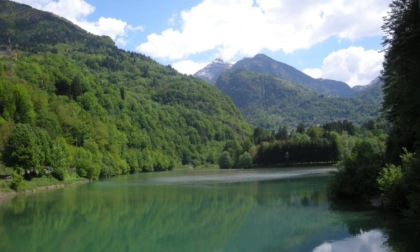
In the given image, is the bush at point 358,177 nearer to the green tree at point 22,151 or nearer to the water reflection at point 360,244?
the water reflection at point 360,244

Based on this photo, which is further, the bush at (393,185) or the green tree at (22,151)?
the green tree at (22,151)

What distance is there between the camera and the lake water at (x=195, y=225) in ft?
92.2

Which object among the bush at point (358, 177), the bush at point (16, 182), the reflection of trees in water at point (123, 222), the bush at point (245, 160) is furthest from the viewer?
the bush at point (245, 160)

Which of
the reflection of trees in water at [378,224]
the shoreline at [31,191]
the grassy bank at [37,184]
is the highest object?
the grassy bank at [37,184]

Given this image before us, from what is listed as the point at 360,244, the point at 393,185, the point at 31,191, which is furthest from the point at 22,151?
the point at 360,244

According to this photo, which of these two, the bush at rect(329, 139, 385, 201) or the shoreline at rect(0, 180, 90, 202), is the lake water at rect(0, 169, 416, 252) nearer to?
the bush at rect(329, 139, 385, 201)

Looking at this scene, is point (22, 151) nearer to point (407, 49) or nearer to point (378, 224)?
point (378, 224)

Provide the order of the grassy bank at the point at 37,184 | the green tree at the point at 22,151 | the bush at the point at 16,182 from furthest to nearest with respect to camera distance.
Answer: the green tree at the point at 22,151
the bush at the point at 16,182
the grassy bank at the point at 37,184

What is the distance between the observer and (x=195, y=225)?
119 feet

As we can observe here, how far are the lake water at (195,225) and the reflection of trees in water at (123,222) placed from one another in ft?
0.23

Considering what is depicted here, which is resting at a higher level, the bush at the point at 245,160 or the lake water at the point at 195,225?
the bush at the point at 245,160

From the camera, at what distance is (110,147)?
139500mm

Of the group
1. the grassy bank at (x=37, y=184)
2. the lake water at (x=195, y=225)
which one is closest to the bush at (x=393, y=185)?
the lake water at (x=195, y=225)

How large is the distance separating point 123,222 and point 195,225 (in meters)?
7.22
